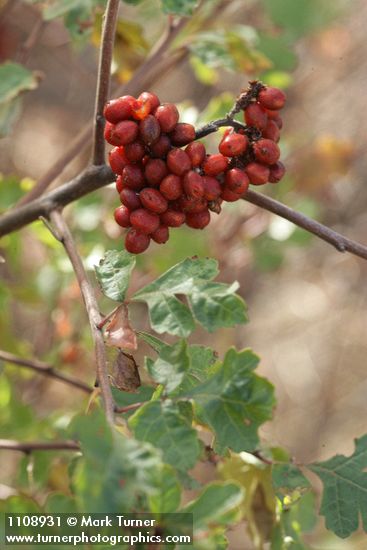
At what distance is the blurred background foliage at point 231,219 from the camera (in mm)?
1843

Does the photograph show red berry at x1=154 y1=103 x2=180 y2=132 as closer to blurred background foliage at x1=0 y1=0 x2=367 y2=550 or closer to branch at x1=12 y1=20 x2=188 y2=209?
blurred background foliage at x1=0 y1=0 x2=367 y2=550

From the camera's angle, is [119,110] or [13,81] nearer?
[119,110]

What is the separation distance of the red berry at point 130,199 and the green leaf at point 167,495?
403 millimetres

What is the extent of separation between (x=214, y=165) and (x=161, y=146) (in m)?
0.08

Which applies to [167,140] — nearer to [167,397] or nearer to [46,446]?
[167,397]

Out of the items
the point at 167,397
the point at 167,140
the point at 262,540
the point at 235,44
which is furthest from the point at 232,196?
the point at 235,44

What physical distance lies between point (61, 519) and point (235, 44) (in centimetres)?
136

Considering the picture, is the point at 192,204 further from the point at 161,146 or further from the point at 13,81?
the point at 13,81

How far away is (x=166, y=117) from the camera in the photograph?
3.18 feet

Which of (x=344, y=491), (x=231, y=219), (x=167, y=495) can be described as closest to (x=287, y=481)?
(x=344, y=491)

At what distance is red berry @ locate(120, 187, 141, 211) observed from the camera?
1.00m

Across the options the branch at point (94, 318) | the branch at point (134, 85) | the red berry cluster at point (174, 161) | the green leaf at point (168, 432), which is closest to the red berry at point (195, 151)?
the red berry cluster at point (174, 161)

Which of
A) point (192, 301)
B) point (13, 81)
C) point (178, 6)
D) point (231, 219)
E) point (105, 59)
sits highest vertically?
point (231, 219)

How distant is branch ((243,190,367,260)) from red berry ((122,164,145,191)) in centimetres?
16
